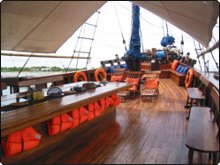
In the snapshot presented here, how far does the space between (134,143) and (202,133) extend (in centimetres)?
85

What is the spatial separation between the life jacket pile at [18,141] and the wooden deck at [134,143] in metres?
0.36

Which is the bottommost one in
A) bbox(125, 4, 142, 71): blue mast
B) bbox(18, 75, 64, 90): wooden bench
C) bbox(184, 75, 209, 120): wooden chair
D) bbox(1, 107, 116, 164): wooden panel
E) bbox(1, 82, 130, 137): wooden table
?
bbox(1, 107, 116, 164): wooden panel

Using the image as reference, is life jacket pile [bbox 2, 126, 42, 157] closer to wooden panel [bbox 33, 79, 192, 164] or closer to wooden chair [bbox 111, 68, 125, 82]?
wooden panel [bbox 33, 79, 192, 164]

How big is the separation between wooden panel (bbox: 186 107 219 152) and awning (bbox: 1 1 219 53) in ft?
2.75

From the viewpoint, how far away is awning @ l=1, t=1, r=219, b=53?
6.33 feet

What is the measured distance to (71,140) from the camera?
2.85 meters

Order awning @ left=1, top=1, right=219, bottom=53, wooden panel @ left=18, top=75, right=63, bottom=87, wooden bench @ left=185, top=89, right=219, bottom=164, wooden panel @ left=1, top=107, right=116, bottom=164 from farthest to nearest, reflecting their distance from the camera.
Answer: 1. wooden panel @ left=18, top=75, right=63, bottom=87
2. wooden panel @ left=1, top=107, right=116, bottom=164
3. awning @ left=1, top=1, right=219, bottom=53
4. wooden bench @ left=185, top=89, right=219, bottom=164

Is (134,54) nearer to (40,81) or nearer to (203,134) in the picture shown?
(40,81)

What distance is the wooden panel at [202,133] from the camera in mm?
1801

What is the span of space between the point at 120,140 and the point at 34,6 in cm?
170

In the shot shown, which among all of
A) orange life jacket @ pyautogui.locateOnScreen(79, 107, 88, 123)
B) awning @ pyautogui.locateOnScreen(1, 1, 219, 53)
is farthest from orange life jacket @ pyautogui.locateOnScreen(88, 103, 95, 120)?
awning @ pyautogui.locateOnScreen(1, 1, 219, 53)

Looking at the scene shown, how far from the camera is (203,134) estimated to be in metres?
2.04

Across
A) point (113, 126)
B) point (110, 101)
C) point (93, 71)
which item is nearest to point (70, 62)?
point (93, 71)

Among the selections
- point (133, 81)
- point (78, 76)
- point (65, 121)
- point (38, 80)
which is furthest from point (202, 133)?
point (133, 81)
